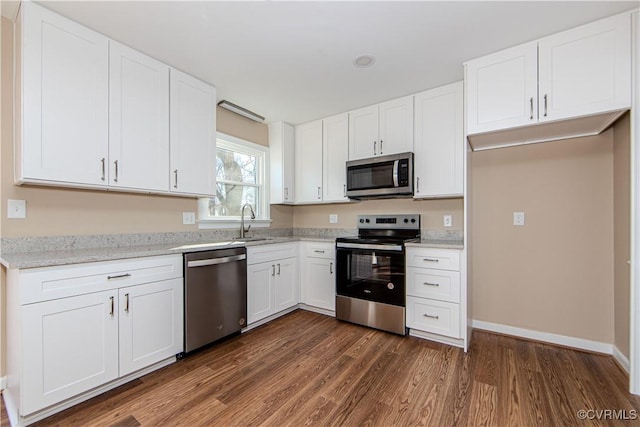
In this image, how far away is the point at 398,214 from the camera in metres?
3.28

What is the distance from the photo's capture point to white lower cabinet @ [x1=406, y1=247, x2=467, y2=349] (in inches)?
96.9

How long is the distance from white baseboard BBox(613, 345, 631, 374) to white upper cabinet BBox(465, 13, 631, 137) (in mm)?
1708

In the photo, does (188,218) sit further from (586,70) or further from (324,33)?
(586,70)

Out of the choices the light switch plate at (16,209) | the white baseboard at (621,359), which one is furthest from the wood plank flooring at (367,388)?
the light switch plate at (16,209)

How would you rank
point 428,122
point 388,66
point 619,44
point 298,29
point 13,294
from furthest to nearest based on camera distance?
point 428,122
point 388,66
point 298,29
point 619,44
point 13,294

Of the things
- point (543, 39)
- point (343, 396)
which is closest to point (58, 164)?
point (343, 396)

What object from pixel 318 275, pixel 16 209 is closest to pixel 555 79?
pixel 318 275

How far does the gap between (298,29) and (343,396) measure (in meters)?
2.45

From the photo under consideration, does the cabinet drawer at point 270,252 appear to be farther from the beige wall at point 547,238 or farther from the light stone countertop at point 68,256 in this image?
the beige wall at point 547,238

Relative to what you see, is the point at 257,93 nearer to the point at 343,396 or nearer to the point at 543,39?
the point at 543,39

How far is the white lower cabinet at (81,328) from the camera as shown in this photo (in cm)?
151

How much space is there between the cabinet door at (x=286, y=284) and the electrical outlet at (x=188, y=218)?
0.97m

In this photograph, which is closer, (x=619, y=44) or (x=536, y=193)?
(x=619, y=44)

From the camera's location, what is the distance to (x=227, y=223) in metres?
3.23
